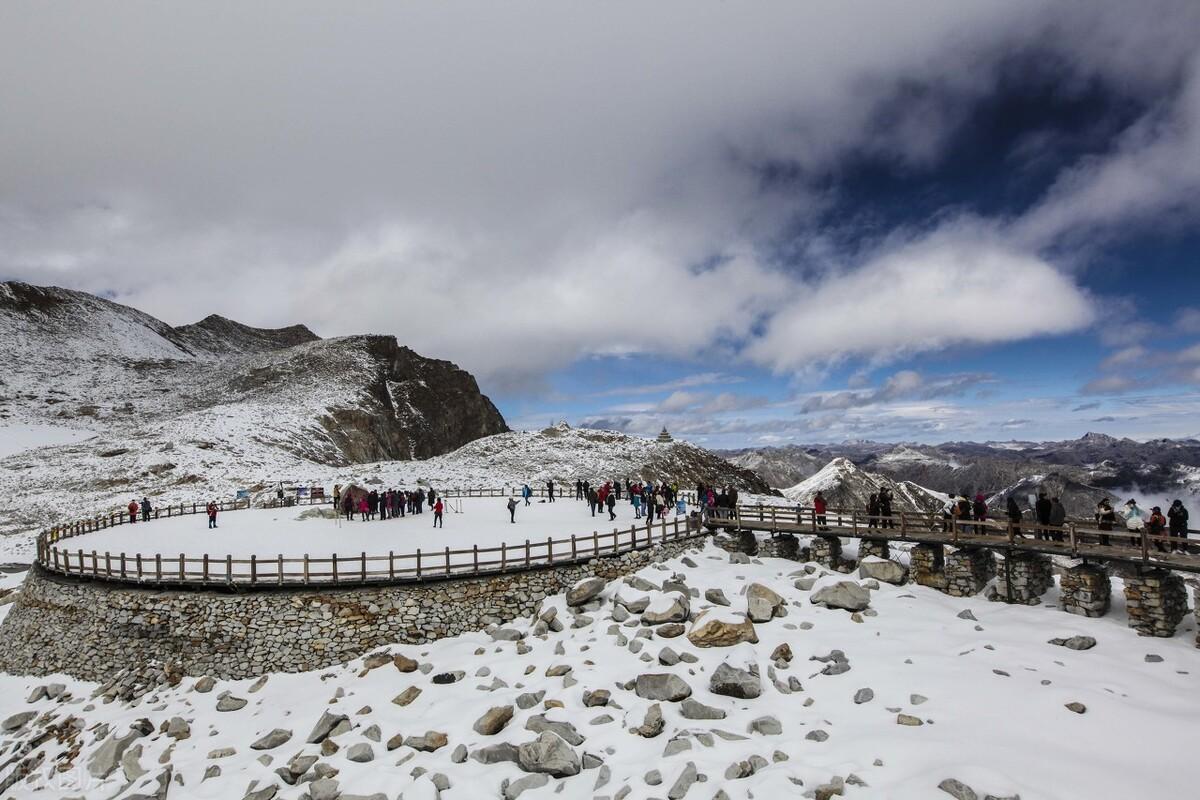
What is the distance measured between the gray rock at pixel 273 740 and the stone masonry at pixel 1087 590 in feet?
79.2

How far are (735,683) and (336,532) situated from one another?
23.9 m

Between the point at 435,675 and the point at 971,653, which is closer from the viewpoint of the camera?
the point at 971,653

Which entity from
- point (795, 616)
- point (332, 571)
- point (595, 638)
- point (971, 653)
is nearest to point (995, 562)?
point (971, 653)

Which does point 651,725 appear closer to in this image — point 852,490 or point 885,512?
point 885,512

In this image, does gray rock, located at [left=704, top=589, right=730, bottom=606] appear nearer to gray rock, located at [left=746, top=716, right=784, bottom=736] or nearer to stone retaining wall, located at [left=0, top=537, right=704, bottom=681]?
stone retaining wall, located at [left=0, top=537, right=704, bottom=681]

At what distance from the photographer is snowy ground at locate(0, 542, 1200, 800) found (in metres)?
12.2

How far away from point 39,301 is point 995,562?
597ft

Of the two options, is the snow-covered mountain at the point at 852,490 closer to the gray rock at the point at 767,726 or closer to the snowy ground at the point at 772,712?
the snowy ground at the point at 772,712

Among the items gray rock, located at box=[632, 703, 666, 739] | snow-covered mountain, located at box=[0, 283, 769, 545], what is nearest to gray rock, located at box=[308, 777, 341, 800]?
gray rock, located at box=[632, 703, 666, 739]

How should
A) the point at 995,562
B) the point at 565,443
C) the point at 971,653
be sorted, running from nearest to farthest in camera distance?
1. the point at 971,653
2. the point at 995,562
3. the point at 565,443

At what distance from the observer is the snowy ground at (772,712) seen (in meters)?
12.2

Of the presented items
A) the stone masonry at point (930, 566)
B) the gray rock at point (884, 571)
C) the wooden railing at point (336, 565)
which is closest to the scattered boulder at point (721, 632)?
the wooden railing at point (336, 565)

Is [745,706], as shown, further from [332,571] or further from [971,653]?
[332,571]

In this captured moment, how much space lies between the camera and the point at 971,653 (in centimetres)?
1633
